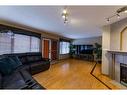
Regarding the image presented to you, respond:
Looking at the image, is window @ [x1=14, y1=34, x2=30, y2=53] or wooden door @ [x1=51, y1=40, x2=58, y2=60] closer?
window @ [x1=14, y1=34, x2=30, y2=53]

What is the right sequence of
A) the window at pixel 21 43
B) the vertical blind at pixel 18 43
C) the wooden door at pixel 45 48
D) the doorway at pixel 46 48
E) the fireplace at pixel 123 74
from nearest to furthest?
the fireplace at pixel 123 74
the vertical blind at pixel 18 43
the window at pixel 21 43
the doorway at pixel 46 48
the wooden door at pixel 45 48

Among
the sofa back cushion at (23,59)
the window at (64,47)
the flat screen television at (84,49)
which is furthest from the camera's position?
the window at (64,47)

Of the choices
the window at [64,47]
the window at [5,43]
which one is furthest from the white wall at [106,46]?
the window at [64,47]

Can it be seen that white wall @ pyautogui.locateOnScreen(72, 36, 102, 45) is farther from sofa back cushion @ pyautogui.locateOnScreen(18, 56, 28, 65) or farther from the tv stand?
sofa back cushion @ pyautogui.locateOnScreen(18, 56, 28, 65)

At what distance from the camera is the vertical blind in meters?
4.87

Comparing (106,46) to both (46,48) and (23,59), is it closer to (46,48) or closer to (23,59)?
(23,59)

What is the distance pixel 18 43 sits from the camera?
18.6 feet

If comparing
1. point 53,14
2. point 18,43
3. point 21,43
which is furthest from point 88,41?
point 53,14

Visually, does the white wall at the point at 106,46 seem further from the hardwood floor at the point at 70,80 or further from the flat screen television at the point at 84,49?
the flat screen television at the point at 84,49

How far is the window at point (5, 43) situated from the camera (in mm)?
4757

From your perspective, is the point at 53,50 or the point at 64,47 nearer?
the point at 53,50

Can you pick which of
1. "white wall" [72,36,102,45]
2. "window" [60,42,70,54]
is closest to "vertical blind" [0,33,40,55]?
"window" [60,42,70,54]

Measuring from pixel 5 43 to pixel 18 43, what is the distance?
2.55 feet
